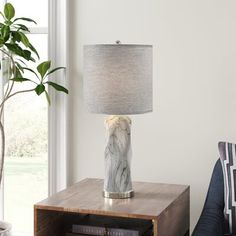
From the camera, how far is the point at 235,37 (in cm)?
289

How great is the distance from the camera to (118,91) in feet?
8.13

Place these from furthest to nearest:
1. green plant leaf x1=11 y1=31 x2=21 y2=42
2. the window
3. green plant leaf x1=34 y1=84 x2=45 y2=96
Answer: the window < green plant leaf x1=34 y1=84 x2=45 y2=96 < green plant leaf x1=11 y1=31 x2=21 y2=42

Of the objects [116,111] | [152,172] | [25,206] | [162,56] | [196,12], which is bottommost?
[25,206]

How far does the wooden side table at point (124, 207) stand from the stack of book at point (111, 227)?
0.10 metres

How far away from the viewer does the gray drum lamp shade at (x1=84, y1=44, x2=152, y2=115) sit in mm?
2469

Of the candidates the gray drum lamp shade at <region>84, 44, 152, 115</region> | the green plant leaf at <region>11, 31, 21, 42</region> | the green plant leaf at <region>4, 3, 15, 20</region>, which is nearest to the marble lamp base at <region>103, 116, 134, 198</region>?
the gray drum lamp shade at <region>84, 44, 152, 115</region>

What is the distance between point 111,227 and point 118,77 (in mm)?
688

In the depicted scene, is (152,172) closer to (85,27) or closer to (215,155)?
(215,155)

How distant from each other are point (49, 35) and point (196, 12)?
838 mm

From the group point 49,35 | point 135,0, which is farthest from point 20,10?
point 135,0

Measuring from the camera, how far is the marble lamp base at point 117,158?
2609 millimetres

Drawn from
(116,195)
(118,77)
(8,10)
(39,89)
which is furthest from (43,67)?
(116,195)

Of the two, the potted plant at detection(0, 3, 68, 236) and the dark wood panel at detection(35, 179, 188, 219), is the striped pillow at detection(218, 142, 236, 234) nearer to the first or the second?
the dark wood panel at detection(35, 179, 188, 219)

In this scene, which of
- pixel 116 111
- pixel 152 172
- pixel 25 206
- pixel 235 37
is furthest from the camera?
pixel 25 206
